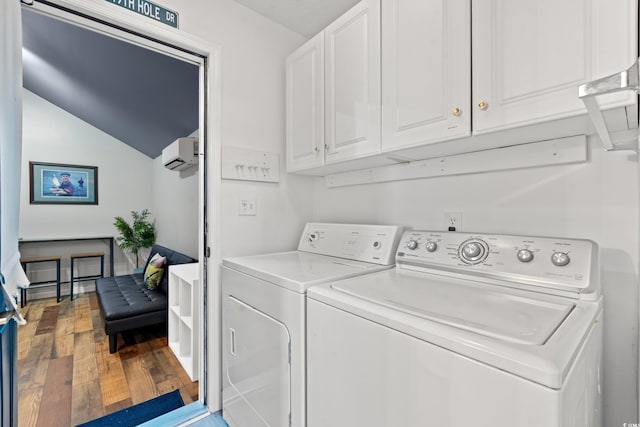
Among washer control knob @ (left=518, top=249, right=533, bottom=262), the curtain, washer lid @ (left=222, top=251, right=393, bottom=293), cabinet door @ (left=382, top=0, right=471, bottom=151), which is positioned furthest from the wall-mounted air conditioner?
washer control knob @ (left=518, top=249, right=533, bottom=262)

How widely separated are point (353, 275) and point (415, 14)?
109 cm

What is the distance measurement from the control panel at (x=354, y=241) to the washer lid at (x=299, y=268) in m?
0.04

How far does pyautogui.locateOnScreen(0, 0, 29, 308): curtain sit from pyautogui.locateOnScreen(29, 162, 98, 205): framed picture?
4.40 metres

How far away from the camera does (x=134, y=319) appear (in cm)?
245

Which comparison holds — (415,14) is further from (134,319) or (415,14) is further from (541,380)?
(134,319)

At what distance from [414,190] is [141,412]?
6.74 ft

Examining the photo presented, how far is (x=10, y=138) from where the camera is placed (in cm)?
97

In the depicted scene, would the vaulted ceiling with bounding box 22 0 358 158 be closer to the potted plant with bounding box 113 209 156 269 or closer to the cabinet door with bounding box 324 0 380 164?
the cabinet door with bounding box 324 0 380 164

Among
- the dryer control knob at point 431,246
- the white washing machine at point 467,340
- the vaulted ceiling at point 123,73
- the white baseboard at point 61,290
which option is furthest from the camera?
the white baseboard at point 61,290

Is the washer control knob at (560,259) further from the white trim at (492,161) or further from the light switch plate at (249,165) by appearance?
the light switch plate at (249,165)

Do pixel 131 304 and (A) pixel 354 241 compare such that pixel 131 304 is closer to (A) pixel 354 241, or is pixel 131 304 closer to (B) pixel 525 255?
(A) pixel 354 241

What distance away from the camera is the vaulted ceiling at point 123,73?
1.85m

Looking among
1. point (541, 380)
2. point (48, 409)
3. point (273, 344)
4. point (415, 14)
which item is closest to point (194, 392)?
point (48, 409)

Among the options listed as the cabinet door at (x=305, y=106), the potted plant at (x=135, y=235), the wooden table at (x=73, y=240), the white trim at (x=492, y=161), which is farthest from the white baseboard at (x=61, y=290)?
the white trim at (x=492, y=161)
